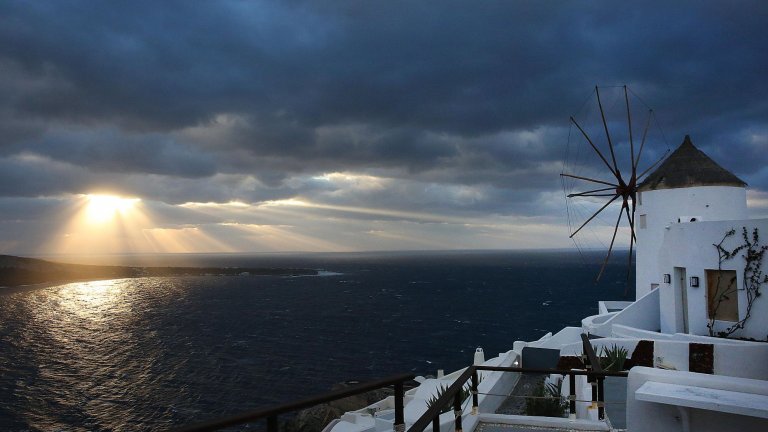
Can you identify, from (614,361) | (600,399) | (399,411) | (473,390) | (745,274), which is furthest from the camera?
(745,274)

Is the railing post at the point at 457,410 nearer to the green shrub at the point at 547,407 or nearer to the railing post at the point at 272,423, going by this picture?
the railing post at the point at 272,423

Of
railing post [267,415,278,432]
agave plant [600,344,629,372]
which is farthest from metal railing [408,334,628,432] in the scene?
agave plant [600,344,629,372]

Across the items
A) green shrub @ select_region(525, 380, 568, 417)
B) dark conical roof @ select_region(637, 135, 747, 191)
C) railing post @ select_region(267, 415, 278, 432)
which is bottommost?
green shrub @ select_region(525, 380, 568, 417)

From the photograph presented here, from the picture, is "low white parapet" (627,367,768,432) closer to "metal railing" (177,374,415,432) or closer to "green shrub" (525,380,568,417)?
"metal railing" (177,374,415,432)

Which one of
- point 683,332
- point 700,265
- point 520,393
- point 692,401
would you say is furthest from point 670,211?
point 692,401

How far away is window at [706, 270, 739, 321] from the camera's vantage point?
18359 millimetres

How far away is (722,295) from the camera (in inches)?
736

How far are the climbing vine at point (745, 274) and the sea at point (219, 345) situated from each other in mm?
18855

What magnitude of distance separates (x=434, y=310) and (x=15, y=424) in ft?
214

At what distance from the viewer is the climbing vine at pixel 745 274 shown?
1748cm

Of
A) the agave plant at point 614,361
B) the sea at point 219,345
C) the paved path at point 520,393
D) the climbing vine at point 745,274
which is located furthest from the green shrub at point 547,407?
the climbing vine at point 745,274

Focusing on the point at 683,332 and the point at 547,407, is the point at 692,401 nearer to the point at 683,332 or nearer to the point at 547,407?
the point at 547,407

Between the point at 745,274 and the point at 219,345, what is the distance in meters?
54.0

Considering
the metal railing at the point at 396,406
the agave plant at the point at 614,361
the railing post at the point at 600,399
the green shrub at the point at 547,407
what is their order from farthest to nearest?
the agave plant at the point at 614,361, the green shrub at the point at 547,407, the railing post at the point at 600,399, the metal railing at the point at 396,406
